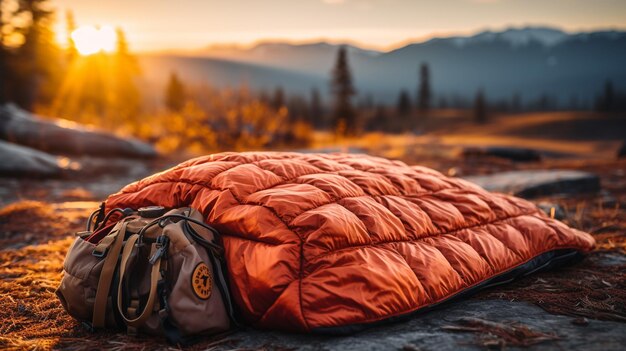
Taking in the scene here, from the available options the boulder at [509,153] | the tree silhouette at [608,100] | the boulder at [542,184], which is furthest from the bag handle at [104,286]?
the tree silhouette at [608,100]

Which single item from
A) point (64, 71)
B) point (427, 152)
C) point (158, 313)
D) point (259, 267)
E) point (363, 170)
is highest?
point (64, 71)

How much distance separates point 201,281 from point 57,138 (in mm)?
9289


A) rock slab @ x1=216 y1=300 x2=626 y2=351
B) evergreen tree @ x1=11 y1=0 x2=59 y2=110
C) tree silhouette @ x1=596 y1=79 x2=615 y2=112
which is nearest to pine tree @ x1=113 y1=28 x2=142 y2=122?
evergreen tree @ x1=11 y1=0 x2=59 y2=110

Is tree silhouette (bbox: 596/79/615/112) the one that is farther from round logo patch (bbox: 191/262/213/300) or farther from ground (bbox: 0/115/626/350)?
round logo patch (bbox: 191/262/213/300)

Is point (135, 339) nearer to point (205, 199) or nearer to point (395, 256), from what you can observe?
point (205, 199)

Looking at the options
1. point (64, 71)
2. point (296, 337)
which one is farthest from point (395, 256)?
point (64, 71)

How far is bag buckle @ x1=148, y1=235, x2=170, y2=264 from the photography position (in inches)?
84.6

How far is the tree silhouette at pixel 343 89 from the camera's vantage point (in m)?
39.4

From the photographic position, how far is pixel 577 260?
11.0 ft

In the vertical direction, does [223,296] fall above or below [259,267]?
below

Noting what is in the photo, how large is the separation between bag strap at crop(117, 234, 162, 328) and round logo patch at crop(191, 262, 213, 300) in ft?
0.57

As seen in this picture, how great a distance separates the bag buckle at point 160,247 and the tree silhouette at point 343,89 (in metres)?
36.6

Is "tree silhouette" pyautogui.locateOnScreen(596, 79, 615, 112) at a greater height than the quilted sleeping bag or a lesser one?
lesser

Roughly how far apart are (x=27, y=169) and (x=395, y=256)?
7.22 meters
